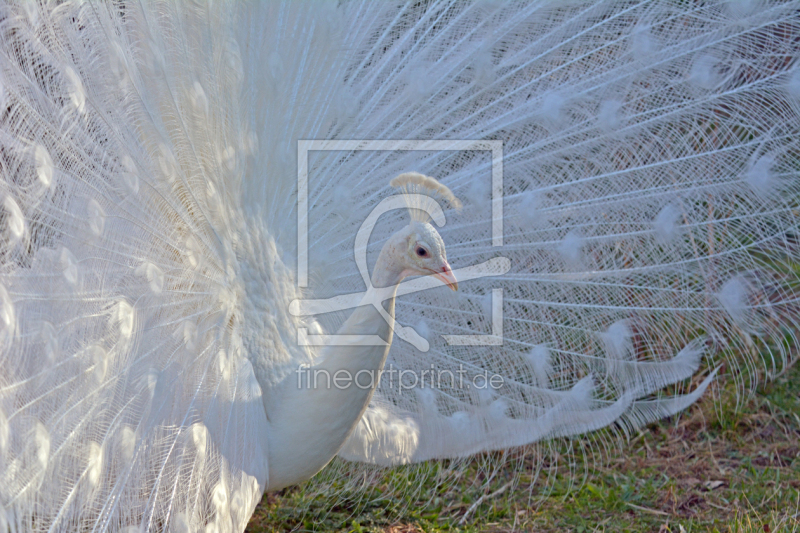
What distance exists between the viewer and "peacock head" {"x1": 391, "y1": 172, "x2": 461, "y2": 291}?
6.54ft

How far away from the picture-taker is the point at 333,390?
7.15 ft

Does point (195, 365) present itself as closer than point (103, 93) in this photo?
No

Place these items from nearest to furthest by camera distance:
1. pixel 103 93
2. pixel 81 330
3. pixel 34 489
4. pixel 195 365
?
1. pixel 34 489
2. pixel 81 330
3. pixel 103 93
4. pixel 195 365

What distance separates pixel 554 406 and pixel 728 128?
1243mm

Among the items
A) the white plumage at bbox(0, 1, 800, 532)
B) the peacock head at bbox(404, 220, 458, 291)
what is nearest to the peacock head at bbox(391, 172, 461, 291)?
the peacock head at bbox(404, 220, 458, 291)

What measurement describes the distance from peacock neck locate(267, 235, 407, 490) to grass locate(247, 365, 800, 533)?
63 centimetres

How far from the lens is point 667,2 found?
2738mm

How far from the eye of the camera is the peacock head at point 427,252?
6.53 feet

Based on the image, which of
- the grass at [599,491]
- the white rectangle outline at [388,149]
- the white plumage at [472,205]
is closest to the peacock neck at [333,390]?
the white plumage at [472,205]

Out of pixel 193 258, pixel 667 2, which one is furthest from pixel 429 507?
pixel 667 2

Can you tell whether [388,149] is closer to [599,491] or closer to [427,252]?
[427,252]

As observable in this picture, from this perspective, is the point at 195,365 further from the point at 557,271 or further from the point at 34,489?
the point at 557,271

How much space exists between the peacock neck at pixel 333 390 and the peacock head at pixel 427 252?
7 centimetres

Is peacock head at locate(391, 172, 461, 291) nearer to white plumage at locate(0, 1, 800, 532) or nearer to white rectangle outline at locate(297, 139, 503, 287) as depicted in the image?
white plumage at locate(0, 1, 800, 532)
